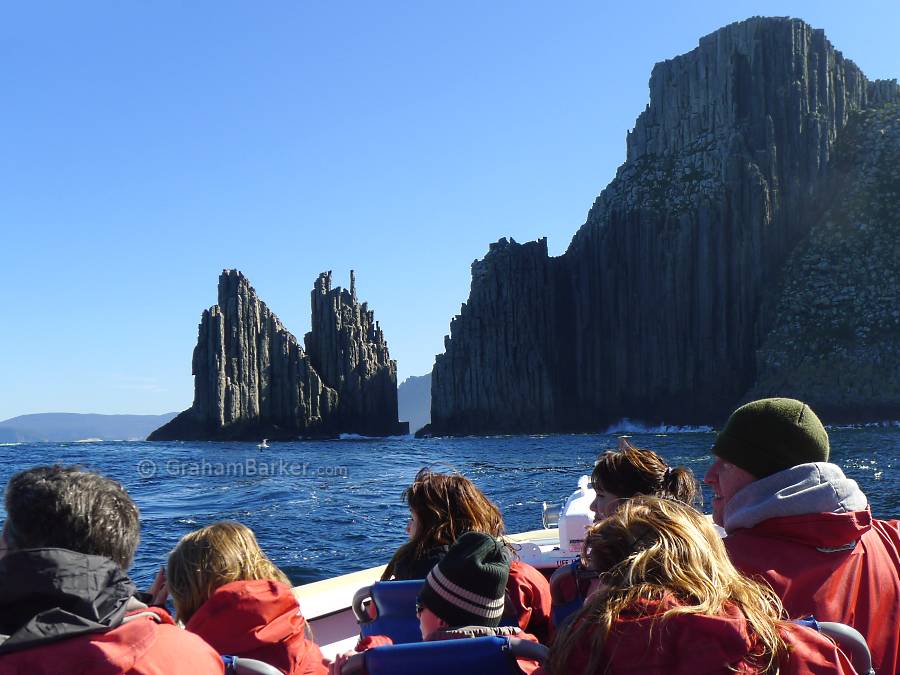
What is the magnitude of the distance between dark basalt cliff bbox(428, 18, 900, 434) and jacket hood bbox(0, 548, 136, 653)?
285ft

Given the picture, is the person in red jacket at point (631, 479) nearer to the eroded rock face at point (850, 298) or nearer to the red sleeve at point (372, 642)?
the red sleeve at point (372, 642)

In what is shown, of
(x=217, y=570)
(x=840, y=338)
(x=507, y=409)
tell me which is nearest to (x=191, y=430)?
(x=507, y=409)

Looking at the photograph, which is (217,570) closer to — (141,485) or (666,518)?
(666,518)

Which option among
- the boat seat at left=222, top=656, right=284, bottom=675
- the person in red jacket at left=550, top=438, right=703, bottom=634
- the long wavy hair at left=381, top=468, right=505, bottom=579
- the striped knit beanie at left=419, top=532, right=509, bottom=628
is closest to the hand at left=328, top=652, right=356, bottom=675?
the boat seat at left=222, top=656, right=284, bottom=675

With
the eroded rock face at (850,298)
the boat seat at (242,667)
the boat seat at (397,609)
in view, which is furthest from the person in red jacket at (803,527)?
the eroded rock face at (850,298)

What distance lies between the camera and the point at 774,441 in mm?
3043

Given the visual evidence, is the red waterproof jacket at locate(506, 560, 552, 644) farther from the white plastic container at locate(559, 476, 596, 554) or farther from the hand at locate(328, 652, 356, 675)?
the white plastic container at locate(559, 476, 596, 554)

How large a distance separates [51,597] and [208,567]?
1484mm

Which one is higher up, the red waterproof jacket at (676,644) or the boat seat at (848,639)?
the red waterproof jacket at (676,644)

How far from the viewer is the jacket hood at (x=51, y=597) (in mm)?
2230

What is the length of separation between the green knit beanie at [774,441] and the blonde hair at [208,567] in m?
1.94

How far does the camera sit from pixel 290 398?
9975cm

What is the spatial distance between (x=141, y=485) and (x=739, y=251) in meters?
71.9

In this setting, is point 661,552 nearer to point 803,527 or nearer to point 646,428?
point 803,527
